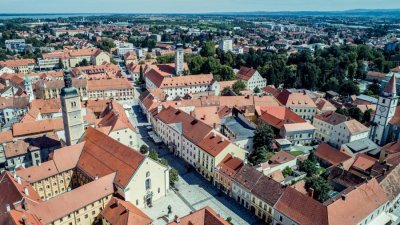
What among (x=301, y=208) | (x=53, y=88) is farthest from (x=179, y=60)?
(x=301, y=208)

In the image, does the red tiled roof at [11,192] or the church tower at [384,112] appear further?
the church tower at [384,112]

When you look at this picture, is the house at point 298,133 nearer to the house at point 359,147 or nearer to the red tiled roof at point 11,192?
the house at point 359,147

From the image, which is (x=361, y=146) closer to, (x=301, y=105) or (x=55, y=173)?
(x=301, y=105)

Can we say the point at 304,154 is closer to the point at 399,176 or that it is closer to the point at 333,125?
the point at 333,125

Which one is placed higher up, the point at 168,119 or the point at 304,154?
the point at 168,119

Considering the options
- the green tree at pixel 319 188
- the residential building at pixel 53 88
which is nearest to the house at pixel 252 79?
the residential building at pixel 53 88

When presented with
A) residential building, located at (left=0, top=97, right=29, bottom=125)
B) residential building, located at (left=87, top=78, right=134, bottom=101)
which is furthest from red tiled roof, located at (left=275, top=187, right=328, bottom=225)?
residential building, located at (left=87, top=78, right=134, bottom=101)

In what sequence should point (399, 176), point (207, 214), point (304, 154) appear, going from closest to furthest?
point (207, 214) < point (399, 176) < point (304, 154)

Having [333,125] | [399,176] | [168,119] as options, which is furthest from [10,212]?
[333,125]
